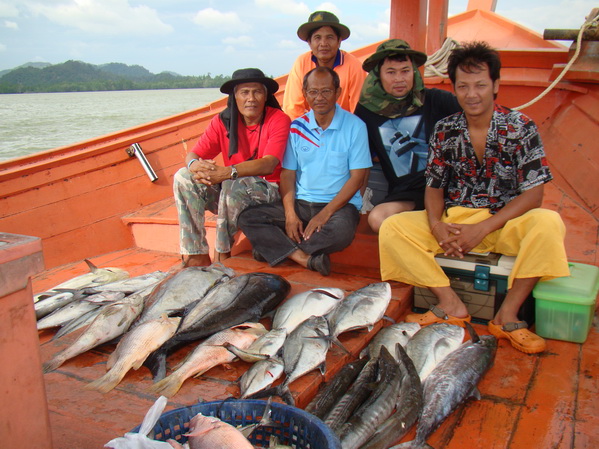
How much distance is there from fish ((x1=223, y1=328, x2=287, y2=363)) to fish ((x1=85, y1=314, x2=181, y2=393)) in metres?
0.46

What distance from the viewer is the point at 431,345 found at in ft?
9.32

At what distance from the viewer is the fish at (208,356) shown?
2.47m

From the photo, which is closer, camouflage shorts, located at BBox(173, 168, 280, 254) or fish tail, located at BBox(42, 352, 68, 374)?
fish tail, located at BBox(42, 352, 68, 374)

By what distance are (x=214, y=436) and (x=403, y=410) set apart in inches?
39.2

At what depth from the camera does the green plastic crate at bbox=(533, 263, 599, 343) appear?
2.96m

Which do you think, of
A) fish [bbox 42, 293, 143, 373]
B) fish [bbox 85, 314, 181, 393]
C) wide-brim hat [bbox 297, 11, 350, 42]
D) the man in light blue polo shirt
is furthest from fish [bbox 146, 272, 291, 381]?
wide-brim hat [bbox 297, 11, 350, 42]

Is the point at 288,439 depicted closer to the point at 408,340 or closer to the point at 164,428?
the point at 164,428

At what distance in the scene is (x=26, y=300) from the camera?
1436mm

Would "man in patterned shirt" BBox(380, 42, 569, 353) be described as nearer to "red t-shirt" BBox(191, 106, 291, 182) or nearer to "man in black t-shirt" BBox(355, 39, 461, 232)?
"man in black t-shirt" BBox(355, 39, 461, 232)

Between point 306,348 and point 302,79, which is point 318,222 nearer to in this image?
point 306,348

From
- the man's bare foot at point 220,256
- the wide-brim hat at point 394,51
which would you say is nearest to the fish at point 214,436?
the man's bare foot at point 220,256

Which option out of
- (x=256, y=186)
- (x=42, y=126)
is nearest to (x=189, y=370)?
(x=256, y=186)

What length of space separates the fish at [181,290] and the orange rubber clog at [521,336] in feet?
6.09

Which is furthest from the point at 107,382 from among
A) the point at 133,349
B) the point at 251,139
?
the point at 251,139
